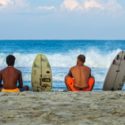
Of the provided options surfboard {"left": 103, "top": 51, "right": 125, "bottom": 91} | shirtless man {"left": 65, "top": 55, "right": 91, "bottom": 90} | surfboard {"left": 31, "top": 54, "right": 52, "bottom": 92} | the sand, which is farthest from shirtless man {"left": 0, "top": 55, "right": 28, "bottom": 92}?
surfboard {"left": 103, "top": 51, "right": 125, "bottom": 91}

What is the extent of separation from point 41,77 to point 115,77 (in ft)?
5.77

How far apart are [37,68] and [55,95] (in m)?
3.14

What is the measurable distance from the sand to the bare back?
3.94 feet

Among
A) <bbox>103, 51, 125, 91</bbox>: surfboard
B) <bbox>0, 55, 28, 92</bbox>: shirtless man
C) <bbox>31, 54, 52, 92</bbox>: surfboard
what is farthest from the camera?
<bbox>103, 51, 125, 91</bbox>: surfboard

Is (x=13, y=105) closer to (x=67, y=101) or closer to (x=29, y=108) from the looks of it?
(x=29, y=108)

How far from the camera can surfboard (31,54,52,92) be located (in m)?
11.3

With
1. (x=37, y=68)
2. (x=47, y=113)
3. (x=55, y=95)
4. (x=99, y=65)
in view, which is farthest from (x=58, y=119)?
(x=99, y=65)

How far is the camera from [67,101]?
778 cm

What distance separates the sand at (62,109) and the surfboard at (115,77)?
292 cm

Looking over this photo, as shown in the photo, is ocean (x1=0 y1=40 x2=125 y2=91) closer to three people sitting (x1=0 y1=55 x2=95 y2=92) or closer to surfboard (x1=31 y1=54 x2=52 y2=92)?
surfboard (x1=31 y1=54 x2=52 y2=92)

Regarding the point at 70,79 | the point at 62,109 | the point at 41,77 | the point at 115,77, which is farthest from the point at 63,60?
the point at 62,109

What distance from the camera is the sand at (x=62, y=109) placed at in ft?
19.8

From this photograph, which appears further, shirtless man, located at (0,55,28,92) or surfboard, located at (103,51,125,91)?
surfboard, located at (103,51,125,91)

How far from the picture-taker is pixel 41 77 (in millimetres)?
11398
